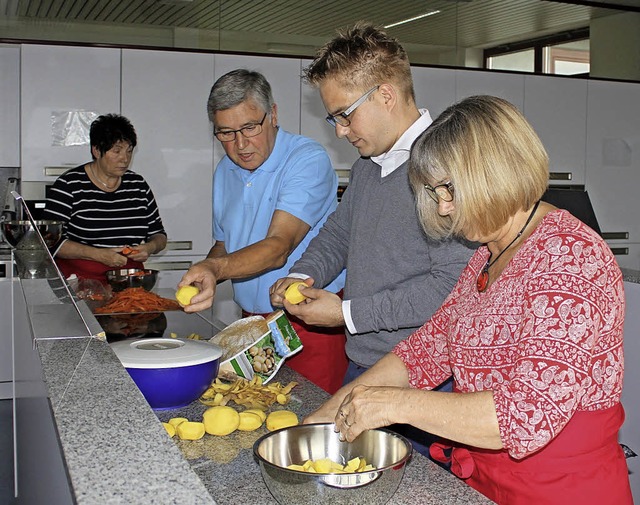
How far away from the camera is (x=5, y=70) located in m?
4.29

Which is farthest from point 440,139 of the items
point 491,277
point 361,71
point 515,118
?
point 361,71

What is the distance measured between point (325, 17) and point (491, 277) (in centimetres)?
354

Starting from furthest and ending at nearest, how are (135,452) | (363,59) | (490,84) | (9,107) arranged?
1. (490,84)
2. (9,107)
3. (363,59)
4. (135,452)

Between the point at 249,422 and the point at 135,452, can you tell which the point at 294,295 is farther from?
the point at 135,452

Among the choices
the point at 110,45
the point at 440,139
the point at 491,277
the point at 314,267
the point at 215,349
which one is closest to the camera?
the point at 440,139

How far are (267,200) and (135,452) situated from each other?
154 cm

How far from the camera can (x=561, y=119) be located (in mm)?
5027

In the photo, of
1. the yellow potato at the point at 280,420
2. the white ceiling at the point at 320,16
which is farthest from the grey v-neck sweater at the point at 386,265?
the white ceiling at the point at 320,16

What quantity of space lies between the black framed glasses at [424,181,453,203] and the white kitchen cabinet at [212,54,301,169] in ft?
10.4

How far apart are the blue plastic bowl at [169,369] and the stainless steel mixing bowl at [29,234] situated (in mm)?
1398

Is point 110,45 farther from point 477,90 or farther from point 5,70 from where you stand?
point 477,90

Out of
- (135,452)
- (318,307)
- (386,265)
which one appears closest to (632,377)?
(386,265)

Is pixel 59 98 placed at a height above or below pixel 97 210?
above

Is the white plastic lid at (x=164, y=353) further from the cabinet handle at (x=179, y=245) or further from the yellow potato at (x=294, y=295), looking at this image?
the cabinet handle at (x=179, y=245)
